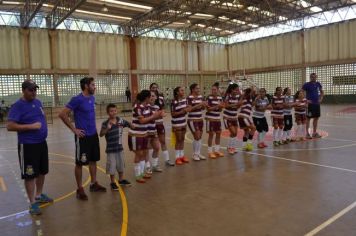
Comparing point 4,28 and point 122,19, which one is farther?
point 122,19

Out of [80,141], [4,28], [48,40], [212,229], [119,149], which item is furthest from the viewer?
[48,40]

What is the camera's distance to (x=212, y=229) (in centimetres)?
405

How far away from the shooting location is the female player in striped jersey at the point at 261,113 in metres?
9.14

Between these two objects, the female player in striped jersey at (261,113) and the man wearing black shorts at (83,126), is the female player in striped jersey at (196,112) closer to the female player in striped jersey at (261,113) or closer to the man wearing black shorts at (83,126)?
the female player in striped jersey at (261,113)

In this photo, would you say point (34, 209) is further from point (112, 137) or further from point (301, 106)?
point (301, 106)

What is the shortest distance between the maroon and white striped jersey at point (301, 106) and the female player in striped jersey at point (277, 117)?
0.69 meters

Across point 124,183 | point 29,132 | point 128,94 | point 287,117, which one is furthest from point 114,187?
point 128,94

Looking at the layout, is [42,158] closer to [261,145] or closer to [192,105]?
[192,105]

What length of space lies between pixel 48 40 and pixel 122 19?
6.67 m

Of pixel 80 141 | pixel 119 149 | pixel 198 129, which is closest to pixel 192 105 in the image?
pixel 198 129

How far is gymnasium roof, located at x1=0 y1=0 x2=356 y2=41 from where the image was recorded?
25875 mm

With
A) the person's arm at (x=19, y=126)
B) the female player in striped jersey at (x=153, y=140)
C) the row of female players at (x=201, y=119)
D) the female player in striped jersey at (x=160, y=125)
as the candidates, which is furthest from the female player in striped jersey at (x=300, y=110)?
the person's arm at (x=19, y=126)

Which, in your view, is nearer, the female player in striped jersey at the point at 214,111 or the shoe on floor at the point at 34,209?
the shoe on floor at the point at 34,209

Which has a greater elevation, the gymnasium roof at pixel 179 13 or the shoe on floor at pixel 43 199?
the gymnasium roof at pixel 179 13
